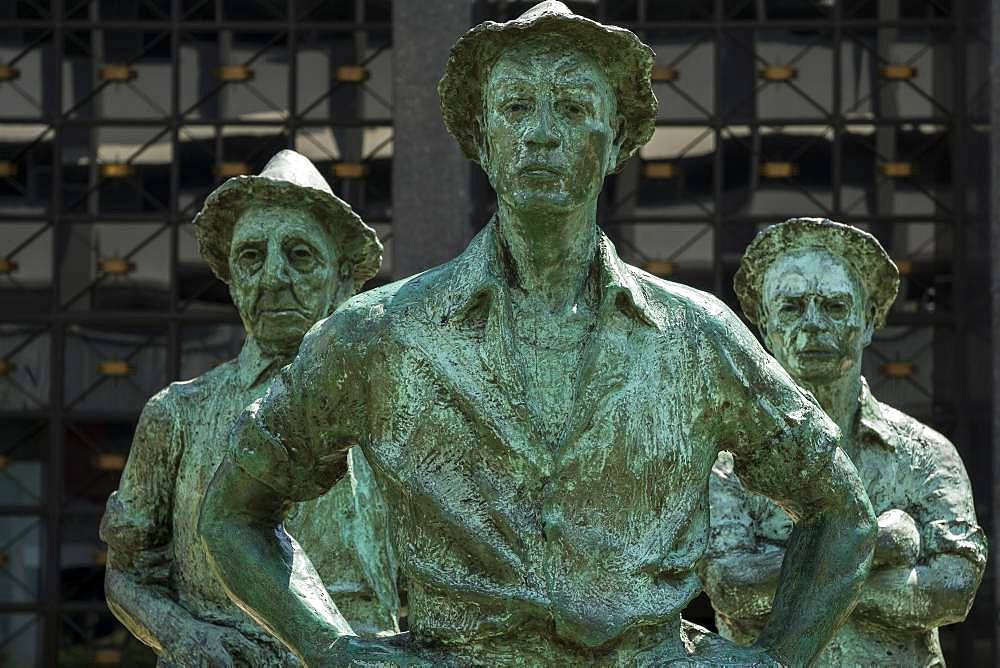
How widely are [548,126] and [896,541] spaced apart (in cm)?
277

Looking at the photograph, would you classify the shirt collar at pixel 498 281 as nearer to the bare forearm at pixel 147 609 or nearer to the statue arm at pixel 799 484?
the statue arm at pixel 799 484

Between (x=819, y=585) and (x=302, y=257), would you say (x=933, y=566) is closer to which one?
(x=302, y=257)

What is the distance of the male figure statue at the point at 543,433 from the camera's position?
193 inches

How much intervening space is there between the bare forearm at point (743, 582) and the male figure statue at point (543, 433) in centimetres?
233

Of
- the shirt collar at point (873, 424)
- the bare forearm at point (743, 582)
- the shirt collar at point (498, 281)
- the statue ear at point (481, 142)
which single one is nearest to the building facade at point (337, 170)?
the shirt collar at point (873, 424)

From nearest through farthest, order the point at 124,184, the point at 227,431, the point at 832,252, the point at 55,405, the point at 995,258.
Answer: the point at 227,431 → the point at 832,252 → the point at 995,258 → the point at 55,405 → the point at 124,184

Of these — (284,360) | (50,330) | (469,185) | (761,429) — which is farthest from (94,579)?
(761,429)

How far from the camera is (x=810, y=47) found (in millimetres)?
19312

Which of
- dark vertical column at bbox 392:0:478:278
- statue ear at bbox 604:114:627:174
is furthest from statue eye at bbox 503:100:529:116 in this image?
dark vertical column at bbox 392:0:478:278

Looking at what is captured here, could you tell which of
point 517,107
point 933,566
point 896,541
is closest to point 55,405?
point 933,566

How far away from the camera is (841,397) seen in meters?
8.01

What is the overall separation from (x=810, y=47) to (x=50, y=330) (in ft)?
19.1

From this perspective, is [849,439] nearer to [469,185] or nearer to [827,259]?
[827,259]

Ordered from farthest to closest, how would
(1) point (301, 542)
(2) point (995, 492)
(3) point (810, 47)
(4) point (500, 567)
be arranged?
(3) point (810, 47) < (2) point (995, 492) < (1) point (301, 542) < (4) point (500, 567)
